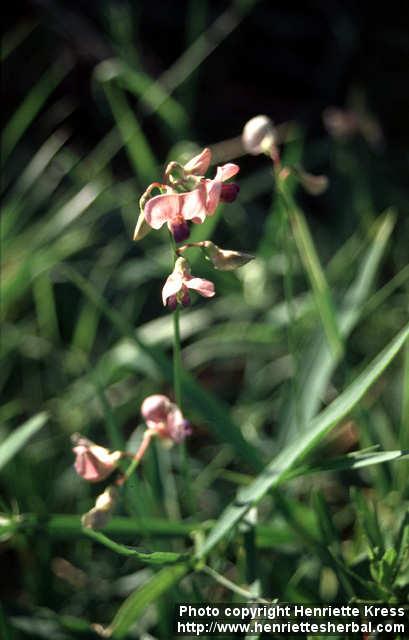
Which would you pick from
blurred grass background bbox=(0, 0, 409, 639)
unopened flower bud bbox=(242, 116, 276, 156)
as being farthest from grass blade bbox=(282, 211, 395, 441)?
unopened flower bud bbox=(242, 116, 276, 156)

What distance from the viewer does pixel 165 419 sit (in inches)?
38.8

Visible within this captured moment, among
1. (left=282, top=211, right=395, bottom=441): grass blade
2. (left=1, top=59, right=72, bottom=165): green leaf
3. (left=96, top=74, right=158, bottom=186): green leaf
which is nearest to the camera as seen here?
(left=282, top=211, right=395, bottom=441): grass blade

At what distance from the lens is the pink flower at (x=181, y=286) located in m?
0.82

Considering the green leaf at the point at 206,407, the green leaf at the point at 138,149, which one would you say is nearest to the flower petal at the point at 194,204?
the green leaf at the point at 206,407

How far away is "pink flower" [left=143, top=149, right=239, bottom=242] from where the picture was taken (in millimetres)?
853

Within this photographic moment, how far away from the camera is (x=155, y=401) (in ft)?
3.18

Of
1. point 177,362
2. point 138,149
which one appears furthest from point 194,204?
point 138,149

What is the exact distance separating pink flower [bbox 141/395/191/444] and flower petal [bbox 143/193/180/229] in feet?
0.74

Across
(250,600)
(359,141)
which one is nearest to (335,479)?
(250,600)

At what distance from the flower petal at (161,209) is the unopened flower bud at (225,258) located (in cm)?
6

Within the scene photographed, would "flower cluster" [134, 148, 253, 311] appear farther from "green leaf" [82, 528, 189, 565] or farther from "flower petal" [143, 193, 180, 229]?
"green leaf" [82, 528, 189, 565]

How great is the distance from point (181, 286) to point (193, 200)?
0.32 ft

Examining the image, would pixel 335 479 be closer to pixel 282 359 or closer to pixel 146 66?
pixel 282 359

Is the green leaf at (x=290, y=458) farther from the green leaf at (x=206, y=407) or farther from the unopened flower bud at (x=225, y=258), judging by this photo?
the unopened flower bud at (x=225, y=258)
